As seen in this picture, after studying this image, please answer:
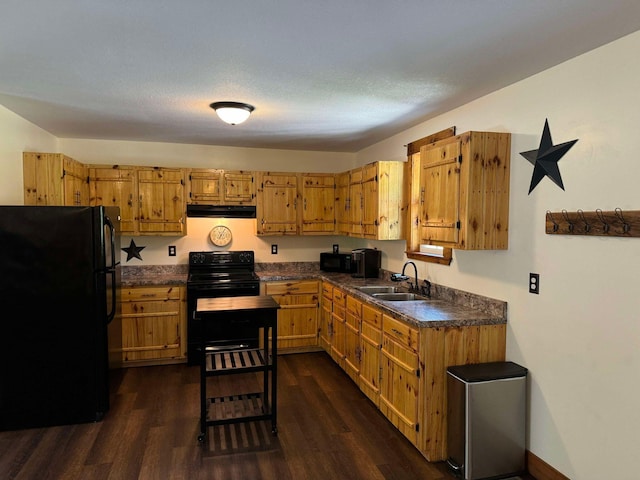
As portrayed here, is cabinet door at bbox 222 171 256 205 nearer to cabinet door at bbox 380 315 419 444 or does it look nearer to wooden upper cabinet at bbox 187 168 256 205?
wooden upper cabinet at bbox 187 168 256 205

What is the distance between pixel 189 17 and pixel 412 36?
1030mm

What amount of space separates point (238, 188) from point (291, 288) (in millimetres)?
1301

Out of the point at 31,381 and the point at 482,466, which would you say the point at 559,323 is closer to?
the point at 482,466

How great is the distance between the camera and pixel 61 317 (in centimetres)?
323

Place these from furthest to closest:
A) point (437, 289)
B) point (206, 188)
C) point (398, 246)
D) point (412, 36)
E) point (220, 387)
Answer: point (206, 188), point (398, 246), point (220, 387), point (437, 289), point (412, 36)

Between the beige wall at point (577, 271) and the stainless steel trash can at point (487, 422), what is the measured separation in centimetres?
12

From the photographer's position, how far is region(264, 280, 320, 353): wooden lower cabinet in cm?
480

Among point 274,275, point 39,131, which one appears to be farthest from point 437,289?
point 39,131

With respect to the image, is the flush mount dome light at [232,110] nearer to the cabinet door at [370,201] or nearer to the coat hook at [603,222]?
the cabinet door at [370,201]

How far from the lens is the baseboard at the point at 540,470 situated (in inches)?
96.7

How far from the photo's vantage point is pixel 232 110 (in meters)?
3.20

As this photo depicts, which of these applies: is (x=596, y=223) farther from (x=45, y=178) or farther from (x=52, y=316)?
(x=45, y=178)

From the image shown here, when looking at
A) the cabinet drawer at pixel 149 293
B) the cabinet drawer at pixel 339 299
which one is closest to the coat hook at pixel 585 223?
the cabinet drawer at pixel 339 299

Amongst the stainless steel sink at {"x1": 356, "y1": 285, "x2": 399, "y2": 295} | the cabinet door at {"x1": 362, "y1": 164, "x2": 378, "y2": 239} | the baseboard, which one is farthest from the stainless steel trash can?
the cabinet door at {"x1": 362, "y1": 164, "x2": 378, "y2": 239}
